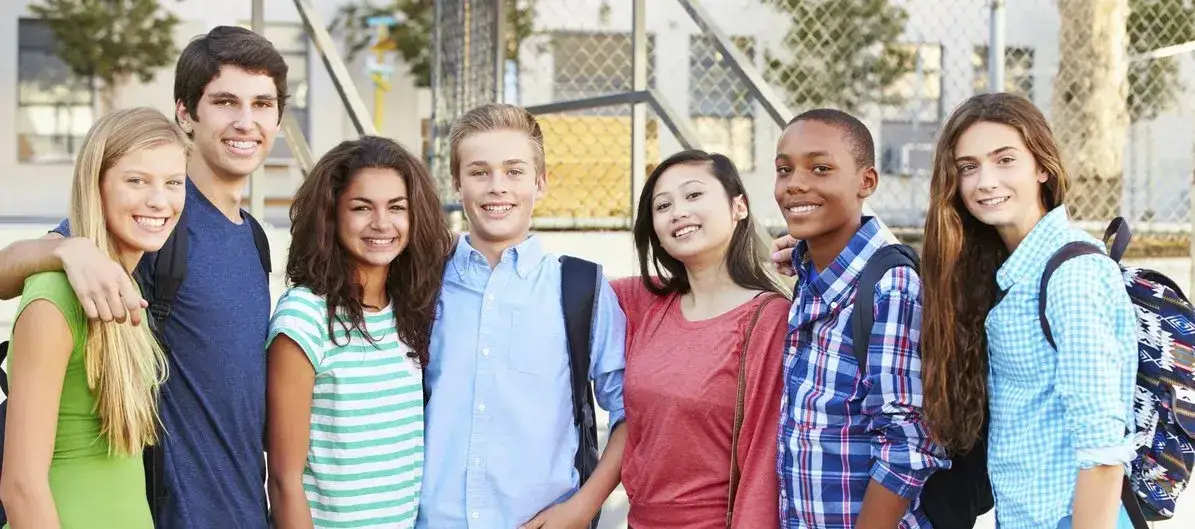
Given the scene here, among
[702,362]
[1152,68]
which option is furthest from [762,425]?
[1152,68]

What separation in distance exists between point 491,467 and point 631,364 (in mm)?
394

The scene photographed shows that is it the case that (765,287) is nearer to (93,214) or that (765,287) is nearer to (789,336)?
(789,336)

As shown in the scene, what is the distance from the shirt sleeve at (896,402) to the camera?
2252mm

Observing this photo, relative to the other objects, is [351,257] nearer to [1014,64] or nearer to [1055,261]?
[1055,261]

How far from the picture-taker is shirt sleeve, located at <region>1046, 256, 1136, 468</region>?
2.03m

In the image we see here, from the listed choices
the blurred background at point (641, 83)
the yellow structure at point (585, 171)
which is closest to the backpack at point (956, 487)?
→ the blurred background at point (641, 83)

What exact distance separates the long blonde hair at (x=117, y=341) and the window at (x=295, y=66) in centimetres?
1722

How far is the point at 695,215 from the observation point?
2646 millimetres

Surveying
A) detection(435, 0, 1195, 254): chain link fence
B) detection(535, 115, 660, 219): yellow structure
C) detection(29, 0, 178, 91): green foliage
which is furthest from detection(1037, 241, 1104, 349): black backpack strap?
detection(29, 0, 178, 91): green foliage

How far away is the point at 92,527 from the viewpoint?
210 centimetres

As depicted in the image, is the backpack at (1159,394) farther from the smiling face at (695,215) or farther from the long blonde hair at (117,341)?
the long blonde hair at (117,341)

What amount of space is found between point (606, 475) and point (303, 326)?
0.76 m

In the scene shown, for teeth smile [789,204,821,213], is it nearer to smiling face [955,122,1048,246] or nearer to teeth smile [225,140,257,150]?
smiling face [955,122,1048,246]

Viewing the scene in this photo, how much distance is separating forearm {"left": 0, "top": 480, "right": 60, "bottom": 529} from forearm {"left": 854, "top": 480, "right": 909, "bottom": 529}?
59.6 inches
